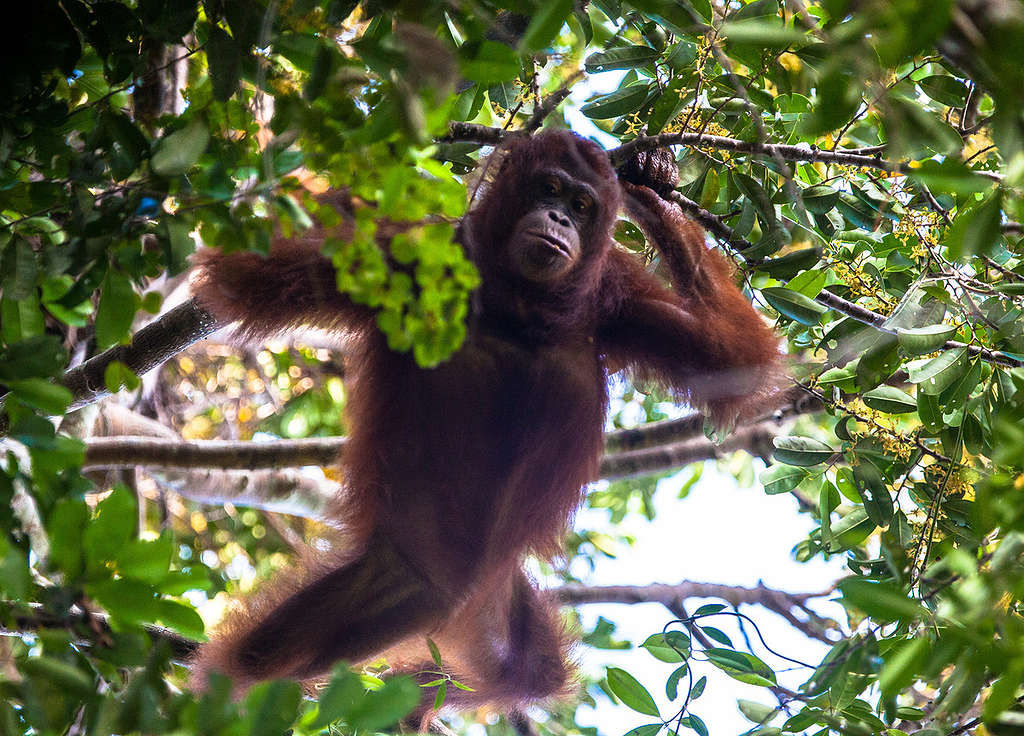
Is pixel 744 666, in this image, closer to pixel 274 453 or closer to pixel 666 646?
pixel 666 646

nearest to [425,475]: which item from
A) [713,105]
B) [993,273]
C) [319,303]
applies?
[319,303]

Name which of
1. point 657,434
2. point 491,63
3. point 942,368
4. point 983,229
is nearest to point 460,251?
point 491,63

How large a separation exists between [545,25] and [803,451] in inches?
82.6

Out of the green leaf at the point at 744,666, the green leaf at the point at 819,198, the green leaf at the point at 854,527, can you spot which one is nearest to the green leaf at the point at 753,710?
the green leaf at the point at 744,666

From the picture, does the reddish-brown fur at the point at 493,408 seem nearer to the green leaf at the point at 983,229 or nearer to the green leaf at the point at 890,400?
the green leaf at the point at 890,400

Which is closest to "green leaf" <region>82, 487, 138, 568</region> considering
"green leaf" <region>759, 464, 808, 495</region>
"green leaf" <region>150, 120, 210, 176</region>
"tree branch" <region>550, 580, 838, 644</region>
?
"green leaf" <region>150, 120, 210, 176</region>

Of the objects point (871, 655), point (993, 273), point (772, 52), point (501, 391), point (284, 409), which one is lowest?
point (284, 409)

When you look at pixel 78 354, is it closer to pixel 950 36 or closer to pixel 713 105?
pixel 713 105

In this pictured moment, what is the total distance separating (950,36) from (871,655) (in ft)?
4.29

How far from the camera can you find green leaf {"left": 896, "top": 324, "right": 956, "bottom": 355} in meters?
2.23

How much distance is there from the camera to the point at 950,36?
45.5 inches

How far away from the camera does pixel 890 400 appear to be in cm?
282

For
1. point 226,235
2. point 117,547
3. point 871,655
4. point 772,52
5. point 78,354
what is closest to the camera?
point 117,547

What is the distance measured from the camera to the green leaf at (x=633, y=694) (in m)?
2.77
